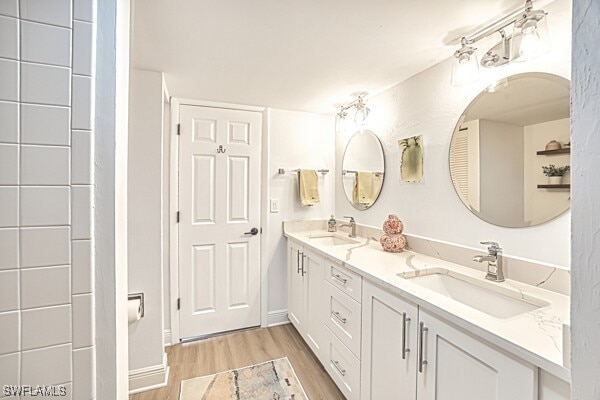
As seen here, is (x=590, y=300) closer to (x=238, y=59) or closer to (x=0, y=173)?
(x=0, y=173)

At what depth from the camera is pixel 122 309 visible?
2.52 feet

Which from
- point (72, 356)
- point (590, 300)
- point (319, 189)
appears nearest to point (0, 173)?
point (72, 356)

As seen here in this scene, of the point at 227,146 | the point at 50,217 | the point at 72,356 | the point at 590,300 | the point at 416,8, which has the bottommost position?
the point at 72,356

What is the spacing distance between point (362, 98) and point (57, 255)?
221 centimetres

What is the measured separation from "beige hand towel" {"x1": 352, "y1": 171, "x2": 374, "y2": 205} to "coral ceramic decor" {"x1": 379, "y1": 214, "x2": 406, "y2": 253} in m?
0.42

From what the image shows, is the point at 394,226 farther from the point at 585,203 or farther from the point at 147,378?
the point at 147,378

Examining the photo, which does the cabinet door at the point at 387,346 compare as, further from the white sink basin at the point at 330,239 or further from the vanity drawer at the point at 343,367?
the white sink basin at the point at 330,239

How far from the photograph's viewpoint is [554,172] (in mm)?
1139

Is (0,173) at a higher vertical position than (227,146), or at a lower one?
lower

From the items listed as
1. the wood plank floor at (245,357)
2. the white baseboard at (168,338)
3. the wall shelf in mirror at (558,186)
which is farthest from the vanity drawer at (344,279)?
the white baseboard at (168,338)

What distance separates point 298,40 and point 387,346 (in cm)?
157

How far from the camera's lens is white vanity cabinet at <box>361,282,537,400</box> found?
2.67ft

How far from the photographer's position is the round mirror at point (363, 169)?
2195mm

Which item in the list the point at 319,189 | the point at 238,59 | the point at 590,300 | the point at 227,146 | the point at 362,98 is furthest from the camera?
the point at 319,189
